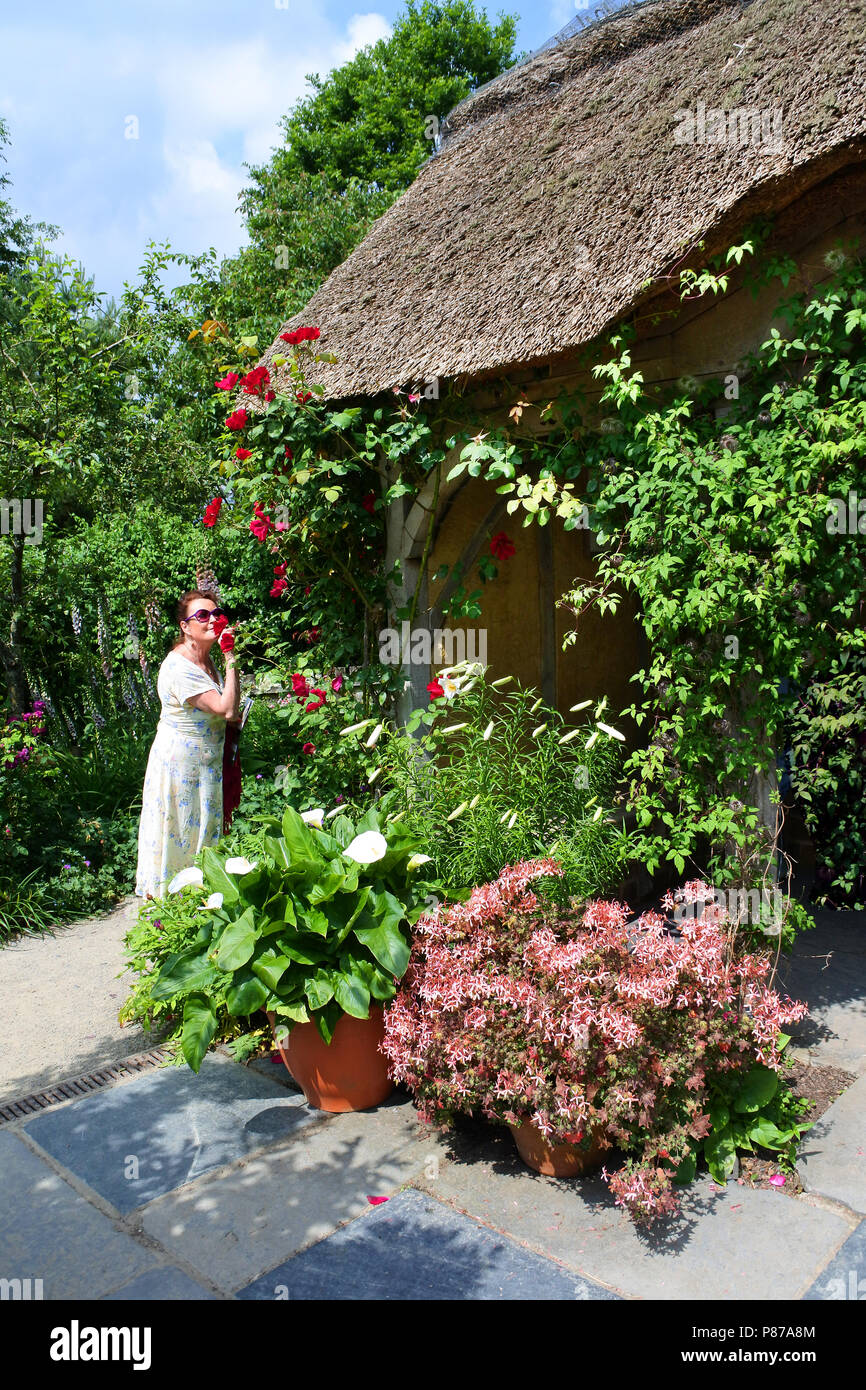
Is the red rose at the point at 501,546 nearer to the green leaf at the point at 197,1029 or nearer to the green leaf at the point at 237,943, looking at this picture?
the green leaf at the point at 237,943

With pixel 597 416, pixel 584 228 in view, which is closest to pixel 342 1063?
pixel 597 416

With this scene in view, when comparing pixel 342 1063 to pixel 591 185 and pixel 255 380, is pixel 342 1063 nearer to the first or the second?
pixel 255 380

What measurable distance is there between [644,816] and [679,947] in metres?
0.72

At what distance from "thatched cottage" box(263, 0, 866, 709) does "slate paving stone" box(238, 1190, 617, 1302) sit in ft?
9.48

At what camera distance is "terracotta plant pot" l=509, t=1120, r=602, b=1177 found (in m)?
3.01

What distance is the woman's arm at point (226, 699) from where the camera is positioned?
14.9 feet

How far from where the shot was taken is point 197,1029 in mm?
3225

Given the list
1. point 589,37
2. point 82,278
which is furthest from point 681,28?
point 82,278

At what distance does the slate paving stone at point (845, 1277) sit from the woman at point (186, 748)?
321cm

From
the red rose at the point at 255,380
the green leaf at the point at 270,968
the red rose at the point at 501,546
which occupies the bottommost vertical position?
the green leaf at the point at 270,968

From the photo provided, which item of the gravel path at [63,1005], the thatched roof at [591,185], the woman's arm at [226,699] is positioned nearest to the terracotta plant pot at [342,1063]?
the gravel path at [63,1005]

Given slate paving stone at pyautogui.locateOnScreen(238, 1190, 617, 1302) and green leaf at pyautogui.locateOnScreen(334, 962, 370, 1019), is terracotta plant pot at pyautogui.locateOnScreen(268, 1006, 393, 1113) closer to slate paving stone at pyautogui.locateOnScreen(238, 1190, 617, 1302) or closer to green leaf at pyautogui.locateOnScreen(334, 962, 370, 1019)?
green leaf at pyautogui.locateOnScreen(334, 962, 370, 1019)

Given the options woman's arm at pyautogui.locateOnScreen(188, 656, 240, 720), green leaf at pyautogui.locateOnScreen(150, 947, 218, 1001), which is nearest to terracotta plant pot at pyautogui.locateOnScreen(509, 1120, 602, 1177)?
green leaf at pyautogui.locateOnScreen(150, 947, 218, 1001)

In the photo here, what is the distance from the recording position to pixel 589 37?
19.3 feet
